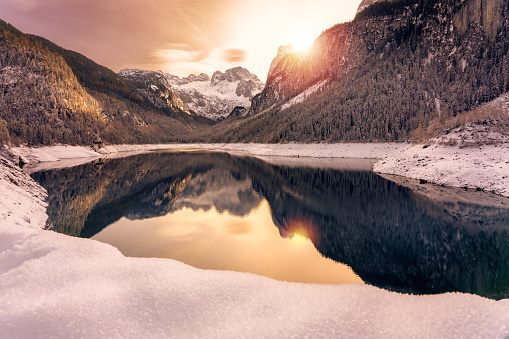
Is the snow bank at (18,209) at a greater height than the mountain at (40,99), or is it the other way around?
the mountain at (40,99)

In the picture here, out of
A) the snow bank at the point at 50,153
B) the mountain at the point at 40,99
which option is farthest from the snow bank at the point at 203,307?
the mountain at the point at 40,99

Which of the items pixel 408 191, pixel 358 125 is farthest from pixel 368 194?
pixel 358 125

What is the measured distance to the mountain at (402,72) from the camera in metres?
101

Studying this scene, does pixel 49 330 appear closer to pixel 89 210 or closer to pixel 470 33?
pixel 89 210

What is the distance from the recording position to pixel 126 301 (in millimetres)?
6254

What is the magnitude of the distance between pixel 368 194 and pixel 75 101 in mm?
194622

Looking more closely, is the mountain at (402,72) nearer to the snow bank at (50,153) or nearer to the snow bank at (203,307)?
the snow bank at (203,307)

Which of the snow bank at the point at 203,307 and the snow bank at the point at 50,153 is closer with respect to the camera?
the snow bank at the point at 203,307

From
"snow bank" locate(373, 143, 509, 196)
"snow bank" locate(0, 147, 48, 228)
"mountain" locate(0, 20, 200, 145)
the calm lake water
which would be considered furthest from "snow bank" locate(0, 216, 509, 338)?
Answer: "mountain" locate(0, 20, 200, 145)

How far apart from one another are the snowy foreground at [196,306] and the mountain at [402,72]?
78401 mm

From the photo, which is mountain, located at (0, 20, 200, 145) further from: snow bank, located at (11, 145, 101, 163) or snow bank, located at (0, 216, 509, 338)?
snow bank, located at (0, 216, 509, 338)

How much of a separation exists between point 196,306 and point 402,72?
158m

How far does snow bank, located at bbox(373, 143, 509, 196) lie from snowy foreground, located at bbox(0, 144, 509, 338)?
106 ft

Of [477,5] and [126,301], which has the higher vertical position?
[477,5]
